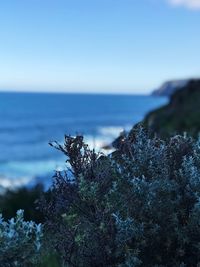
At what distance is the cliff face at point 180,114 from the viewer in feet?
80.7

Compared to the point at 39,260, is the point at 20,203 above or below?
above

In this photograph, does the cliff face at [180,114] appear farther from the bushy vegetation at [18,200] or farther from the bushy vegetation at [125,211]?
the bushy vegetation at [125,211]

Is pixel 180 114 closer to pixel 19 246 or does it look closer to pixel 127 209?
pixel 127 209

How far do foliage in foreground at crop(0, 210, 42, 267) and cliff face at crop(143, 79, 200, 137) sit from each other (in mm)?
16833

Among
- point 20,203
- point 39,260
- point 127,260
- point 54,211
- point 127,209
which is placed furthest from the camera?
point 20,203

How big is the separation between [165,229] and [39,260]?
2.78ft

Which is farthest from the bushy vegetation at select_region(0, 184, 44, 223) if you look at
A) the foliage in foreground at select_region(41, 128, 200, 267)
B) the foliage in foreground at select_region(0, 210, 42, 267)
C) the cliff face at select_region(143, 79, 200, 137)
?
the cliff face at select_region(143, 79, 200, 137)

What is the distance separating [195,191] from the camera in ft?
11.4

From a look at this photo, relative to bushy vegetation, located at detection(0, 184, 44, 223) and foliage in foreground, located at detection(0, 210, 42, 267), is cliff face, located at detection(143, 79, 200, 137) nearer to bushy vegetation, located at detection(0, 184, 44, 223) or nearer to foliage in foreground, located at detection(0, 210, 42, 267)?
bushy vegetation, located at detection(0, 184, 44, 223)

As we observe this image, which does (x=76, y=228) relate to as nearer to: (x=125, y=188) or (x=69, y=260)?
(x=69, y=260)

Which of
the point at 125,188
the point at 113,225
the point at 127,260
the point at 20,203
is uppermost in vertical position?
the point at 20,203

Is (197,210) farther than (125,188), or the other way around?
(125,188)

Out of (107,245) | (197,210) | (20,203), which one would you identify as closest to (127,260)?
(107,245)

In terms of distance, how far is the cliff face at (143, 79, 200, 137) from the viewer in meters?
24.6
